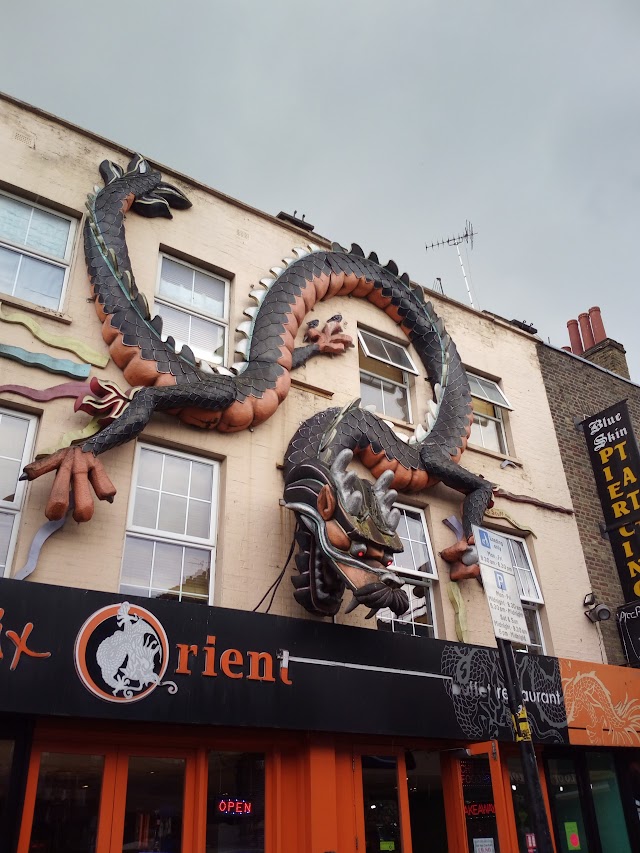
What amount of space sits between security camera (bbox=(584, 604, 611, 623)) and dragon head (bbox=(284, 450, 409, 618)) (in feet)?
16.2

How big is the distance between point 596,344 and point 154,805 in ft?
47.1

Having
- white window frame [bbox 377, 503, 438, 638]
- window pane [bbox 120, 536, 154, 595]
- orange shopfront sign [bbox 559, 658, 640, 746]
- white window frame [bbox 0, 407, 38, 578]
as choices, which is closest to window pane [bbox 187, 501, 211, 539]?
window pane [bbox 120, 536, 154, 595]

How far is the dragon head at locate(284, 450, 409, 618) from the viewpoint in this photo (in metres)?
7.25

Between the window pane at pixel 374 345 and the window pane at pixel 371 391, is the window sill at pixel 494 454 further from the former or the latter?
the window pane at pixel 374 345

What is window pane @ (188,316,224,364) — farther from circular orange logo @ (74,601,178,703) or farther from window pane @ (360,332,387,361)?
circular orange logo @ (74,601,178,703)

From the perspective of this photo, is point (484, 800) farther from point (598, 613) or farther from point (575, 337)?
point (575, 337)

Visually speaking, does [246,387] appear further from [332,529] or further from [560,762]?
[560,762]

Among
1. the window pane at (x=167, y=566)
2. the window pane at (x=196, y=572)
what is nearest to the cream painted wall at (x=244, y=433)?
the window pane at (x=196, y=572)

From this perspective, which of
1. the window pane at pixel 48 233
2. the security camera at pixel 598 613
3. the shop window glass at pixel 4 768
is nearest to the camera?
the shop window glass at pixel 4 768

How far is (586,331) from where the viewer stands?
17.8m

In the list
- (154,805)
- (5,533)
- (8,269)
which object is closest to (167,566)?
(5,533)

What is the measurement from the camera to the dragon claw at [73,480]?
658 centimetres

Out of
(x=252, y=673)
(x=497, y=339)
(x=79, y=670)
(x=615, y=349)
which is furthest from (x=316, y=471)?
(x=615, y=349)

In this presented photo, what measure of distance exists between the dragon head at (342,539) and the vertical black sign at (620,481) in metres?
6.11
